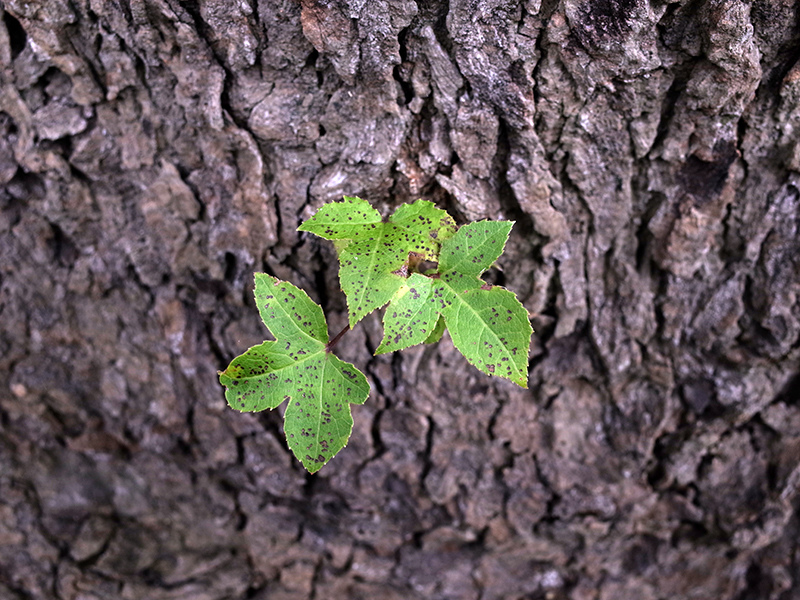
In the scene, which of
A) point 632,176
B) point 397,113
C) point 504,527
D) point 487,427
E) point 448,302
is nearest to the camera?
point 448,302

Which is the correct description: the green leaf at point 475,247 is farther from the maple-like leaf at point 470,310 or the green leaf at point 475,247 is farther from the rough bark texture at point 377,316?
the rough bark texture at point 377,316

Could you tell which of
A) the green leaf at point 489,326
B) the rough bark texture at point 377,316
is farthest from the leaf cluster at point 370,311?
the rough bark texture at point 377,316

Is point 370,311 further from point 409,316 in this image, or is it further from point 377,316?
point 377,316

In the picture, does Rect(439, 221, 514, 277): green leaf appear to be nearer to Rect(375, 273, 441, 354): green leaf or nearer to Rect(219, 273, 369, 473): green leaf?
Rect(375, 273, 441, 354): green leaf

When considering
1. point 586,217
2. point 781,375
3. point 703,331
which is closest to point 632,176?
point 586,217

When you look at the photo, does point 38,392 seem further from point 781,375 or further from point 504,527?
point 781,375

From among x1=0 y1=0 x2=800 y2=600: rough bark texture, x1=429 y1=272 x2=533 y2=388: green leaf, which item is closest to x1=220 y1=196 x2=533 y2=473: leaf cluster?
x1=429 y1=272 x2=533 y2=388: green leaf
